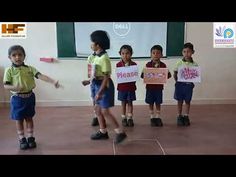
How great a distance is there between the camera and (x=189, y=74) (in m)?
3.82

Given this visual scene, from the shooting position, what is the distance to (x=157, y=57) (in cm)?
383

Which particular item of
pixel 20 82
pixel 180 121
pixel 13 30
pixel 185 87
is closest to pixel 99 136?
pixel 20 82

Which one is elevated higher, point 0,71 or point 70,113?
point 0,71

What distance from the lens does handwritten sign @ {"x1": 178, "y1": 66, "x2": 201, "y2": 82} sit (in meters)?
3.81

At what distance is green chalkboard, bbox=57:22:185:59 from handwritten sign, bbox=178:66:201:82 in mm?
1198

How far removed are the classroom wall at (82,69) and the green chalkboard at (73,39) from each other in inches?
3.3

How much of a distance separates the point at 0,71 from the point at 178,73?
258 cm

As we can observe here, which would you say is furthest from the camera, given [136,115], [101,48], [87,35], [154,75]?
[87,35]

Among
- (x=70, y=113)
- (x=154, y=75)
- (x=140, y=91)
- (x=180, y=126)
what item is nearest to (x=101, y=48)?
(x=154, y=75)

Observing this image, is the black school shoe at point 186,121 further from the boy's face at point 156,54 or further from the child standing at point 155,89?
the boy's face at point 156,54

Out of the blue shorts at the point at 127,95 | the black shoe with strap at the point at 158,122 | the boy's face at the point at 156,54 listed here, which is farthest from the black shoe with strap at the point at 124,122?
the boy's face at the point at 156,54

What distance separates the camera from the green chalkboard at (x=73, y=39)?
4863 millimetres

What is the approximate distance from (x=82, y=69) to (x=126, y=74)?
1.38 meters

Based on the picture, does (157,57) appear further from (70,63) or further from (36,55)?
(36,55)
